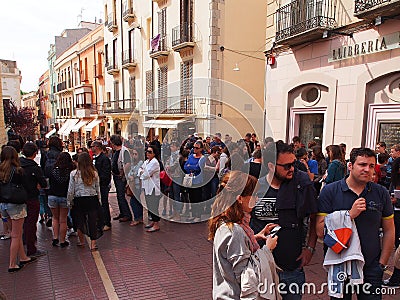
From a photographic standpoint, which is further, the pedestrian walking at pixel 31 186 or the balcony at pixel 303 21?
the balcony at pixel 303 21

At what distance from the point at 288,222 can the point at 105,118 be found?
83.1 feet

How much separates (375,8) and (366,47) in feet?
3.27

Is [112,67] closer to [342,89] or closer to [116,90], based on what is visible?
[116,90]

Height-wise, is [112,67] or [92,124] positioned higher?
[112,67]

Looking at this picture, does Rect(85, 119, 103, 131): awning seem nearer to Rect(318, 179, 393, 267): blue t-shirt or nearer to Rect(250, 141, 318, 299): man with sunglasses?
Rect(250, 141, 318, 299): man with sunglasses

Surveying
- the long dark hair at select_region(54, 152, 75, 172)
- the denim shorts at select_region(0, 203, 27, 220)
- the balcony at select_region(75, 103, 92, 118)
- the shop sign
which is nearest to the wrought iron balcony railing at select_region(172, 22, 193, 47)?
the shop sign

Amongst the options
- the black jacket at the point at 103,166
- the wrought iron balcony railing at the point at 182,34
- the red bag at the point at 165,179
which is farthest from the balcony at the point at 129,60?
the black jacket at the point at 103,166

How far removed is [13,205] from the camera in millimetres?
3965

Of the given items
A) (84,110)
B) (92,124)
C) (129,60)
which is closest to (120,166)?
(129,60)

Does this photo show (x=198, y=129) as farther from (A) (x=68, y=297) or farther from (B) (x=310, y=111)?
(A) (x=68, y=297)

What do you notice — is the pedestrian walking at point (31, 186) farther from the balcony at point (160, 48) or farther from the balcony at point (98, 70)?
the balcony at point (98, 70)

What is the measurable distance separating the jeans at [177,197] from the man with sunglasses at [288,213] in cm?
418

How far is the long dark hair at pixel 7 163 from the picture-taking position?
392 centimetres

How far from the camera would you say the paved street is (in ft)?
11.7
